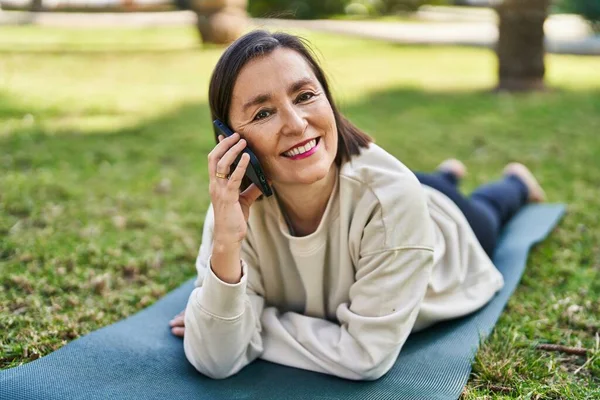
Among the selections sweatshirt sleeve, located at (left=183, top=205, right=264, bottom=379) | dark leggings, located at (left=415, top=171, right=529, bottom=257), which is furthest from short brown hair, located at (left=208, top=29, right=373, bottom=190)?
dark leggings, located at (left=415, top=171, right=529, bottom=257)

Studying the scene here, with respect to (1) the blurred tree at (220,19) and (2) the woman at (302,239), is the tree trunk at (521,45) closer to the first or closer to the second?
(1) the blurred tree at (220,19)

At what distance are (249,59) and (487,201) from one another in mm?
2331

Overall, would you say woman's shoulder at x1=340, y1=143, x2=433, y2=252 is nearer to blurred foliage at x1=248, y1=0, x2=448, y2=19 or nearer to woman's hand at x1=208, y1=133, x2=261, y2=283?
woman's hand at x1=208, y1=133, x2=261, y2=283

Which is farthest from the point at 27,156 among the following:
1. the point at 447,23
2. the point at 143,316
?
the point at 447,23

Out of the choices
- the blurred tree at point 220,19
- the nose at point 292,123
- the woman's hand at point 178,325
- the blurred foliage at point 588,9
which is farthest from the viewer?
the blurred foliage at point 588,9

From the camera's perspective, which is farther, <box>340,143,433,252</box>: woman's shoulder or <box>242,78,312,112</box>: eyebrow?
<box>340,143,433,252</box>: woman's shoulder

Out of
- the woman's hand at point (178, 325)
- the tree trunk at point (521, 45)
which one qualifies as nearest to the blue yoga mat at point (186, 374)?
the woman's hand at point (178, 325)

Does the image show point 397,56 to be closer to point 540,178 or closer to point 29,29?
point 540,178

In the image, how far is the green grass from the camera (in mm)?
2928

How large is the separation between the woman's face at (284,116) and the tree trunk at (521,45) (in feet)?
21.4

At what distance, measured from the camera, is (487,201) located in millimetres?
4094

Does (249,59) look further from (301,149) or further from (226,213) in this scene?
(226,213)

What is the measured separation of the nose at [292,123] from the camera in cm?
223

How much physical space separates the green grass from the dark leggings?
1.00 feet
